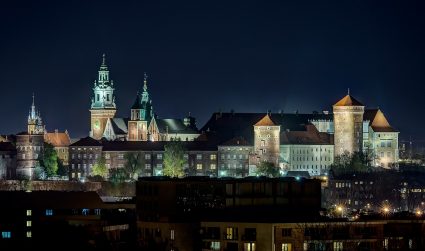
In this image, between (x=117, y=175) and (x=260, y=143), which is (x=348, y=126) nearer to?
(x=260, y=143)

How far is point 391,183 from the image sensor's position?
156m

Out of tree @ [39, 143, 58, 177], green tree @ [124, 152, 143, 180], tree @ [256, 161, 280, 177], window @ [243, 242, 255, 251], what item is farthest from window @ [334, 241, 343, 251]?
tree @ [39, 143, 58, 177]

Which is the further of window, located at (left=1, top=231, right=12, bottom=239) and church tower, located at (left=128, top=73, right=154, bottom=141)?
church tower, located at (left=128, top=73, right=154, bottom=141)

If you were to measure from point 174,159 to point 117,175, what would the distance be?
676 centimetres

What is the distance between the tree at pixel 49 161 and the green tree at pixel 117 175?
23.3ft

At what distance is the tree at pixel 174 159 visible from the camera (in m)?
168

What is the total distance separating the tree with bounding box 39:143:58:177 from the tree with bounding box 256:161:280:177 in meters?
21.6

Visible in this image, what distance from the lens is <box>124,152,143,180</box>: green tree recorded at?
17212 centimetres

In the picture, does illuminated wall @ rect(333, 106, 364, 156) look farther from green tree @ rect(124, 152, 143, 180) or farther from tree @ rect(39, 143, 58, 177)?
tree @ rect(39, 143, 58, 177)

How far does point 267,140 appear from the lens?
18112 cm

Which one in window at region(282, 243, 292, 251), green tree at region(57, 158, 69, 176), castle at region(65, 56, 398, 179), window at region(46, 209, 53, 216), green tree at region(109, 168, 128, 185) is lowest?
window at region(282, 243, 292, 251)

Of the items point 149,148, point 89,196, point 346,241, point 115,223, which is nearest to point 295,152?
point 149,148

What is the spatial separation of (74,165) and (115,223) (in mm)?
95616

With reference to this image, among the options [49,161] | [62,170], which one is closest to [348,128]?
[62,170]
